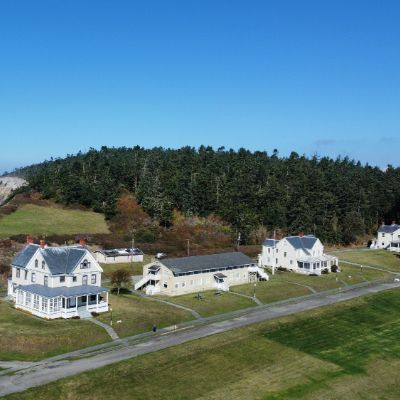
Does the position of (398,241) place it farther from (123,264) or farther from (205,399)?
(205,399)

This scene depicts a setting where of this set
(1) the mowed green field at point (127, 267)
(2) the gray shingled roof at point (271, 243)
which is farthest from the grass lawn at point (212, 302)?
(2) the gray shingled roof at point (271, 243)

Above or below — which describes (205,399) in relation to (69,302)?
below

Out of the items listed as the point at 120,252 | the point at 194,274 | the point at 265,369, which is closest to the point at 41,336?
the point at 265,369

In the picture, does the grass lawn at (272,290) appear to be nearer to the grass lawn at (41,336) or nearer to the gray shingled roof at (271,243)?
the gray shingled roof at (271,243)

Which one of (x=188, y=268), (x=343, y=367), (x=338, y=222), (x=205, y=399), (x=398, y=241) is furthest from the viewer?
(x=338, y=222)

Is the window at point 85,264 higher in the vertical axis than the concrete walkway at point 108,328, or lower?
higher

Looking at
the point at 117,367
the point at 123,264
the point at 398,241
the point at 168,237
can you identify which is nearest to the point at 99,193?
the point at 168,237
